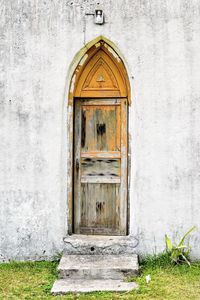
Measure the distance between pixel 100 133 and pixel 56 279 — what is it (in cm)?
211

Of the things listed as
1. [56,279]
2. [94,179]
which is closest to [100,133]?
[94,179]

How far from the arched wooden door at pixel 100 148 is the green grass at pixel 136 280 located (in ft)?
2.54

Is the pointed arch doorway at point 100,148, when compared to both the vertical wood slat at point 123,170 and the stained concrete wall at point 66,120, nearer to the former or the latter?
the vertical wood slat at point 123,170

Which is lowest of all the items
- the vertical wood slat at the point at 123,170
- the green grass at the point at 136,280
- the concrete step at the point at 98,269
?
the green grass at the point at 136,280

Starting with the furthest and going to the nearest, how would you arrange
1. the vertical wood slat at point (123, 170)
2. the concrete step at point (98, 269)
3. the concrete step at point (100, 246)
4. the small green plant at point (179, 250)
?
the vertical wood slat at point (123, 170)
the concrete step at point (100, 246)
the small green plant at point (179, 250)
the concrete step at point (98, 269)

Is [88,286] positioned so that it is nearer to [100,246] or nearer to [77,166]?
[100,246]

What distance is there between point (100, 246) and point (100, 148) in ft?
4.45

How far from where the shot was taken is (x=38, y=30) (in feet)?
22.9

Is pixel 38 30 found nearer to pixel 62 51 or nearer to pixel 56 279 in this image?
pixel 62 51

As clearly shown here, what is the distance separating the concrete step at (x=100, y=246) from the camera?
6.81m

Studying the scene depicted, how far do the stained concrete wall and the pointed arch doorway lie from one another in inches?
9.1

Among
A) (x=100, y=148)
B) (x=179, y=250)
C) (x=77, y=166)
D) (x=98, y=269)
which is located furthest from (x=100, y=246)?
(x=100, y=148)

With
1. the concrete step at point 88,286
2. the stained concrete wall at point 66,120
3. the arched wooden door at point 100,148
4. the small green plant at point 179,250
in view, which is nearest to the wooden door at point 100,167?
the arched wooden door at point 100,148

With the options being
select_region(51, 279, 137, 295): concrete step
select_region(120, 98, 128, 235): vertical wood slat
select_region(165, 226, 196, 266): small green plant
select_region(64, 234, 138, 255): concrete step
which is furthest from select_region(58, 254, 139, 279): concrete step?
select_region(120, 98, 128, 235): vertical wood slat
